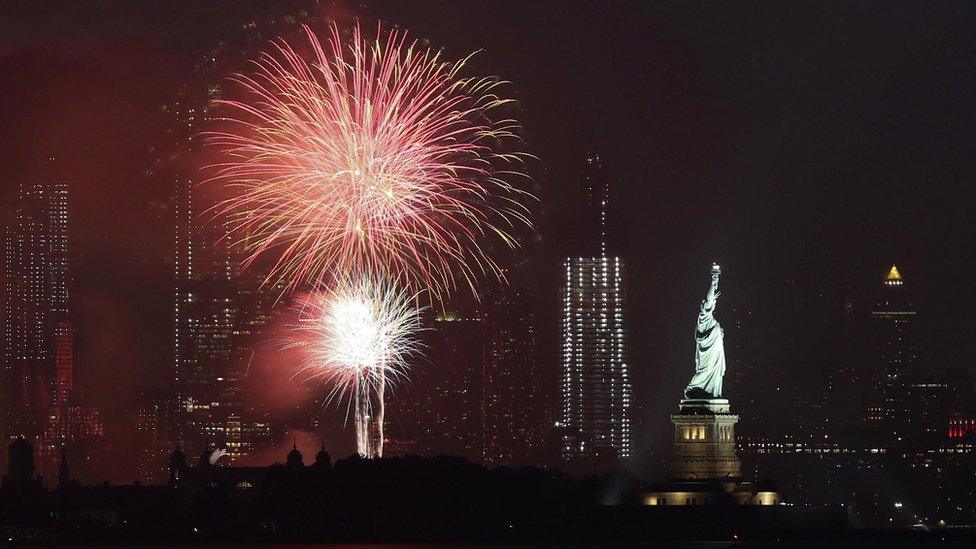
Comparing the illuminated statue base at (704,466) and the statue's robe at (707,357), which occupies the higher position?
the statue's robe at (707,357)

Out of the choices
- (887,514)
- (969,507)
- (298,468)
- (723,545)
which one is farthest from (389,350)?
(969,507)

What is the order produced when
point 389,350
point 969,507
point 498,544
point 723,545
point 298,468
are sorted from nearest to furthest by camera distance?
1. point 389,350
2. point 723,545
3. point 498,544
4. point 298,468
5. point 969,507

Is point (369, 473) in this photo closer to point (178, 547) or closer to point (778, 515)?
point (178, 547)

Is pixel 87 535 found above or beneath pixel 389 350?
beneath

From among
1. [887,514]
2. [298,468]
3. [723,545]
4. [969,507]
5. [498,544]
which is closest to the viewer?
[723,545]

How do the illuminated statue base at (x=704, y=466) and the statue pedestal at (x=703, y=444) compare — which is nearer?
the illuminated statue base at (x=704, y=466)

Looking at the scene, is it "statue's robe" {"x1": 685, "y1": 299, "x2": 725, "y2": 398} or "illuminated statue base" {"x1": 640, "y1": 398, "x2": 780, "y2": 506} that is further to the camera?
"statue's robe" {"x1": 685, "y1": 299, "x2": 725, "y2": 398}
